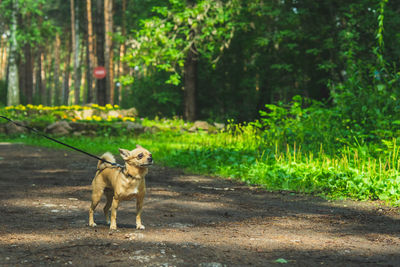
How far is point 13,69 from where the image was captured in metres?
24.6

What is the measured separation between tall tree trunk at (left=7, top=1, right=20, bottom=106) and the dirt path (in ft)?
56.3

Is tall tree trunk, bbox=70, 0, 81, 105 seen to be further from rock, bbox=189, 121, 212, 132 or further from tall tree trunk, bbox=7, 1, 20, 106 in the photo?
rock, bbox=189, 121, 212, 132

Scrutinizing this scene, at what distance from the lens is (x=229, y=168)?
917cm

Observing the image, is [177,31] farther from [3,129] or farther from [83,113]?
[3,129]

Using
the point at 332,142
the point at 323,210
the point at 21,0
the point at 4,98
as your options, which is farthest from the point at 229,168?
the point at 4,98

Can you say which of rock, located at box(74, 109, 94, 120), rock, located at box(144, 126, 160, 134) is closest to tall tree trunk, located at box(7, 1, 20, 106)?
rock, located at box(74, 109, 94, 120)

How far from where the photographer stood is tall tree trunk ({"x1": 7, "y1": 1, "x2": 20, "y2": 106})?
24.1 meters

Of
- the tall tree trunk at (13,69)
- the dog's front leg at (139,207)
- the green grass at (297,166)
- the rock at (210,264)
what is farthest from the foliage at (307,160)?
the tall tree trunk at (13,69)

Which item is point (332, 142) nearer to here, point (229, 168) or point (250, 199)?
point (229, 168)

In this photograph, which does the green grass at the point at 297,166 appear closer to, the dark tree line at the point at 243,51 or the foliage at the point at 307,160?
the foliage at the point at 307,160

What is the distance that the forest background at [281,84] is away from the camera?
8.27m

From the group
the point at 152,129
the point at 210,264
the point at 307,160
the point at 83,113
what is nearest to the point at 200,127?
the point at 152,129

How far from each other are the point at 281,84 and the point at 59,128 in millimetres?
9138

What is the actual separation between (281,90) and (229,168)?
11957mm
